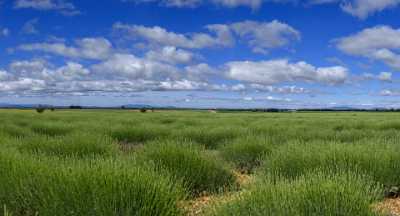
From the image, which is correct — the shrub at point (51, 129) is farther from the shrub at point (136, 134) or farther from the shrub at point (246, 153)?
the shrub at point (246, 153)

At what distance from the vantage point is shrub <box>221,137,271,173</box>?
11.2 meters

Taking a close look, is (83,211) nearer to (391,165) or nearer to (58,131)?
(391,165)

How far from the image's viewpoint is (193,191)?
757cm

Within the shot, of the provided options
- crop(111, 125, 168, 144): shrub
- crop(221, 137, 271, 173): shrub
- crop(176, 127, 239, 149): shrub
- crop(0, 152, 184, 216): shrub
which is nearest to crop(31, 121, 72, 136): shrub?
crop(111, 125, 168, 144): shrub

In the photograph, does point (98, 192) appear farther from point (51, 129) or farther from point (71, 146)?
point (51, 129)

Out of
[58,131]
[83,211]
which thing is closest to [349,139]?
[58,131]

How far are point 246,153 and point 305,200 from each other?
6670 mm

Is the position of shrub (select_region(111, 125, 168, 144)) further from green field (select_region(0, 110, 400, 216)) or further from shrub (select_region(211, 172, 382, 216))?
shrub (select_region(211, 172, 382, 216))

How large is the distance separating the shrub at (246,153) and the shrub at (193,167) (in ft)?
8.70

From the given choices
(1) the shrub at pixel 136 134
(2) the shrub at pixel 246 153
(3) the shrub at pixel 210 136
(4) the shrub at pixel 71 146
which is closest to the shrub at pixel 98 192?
(4) the shrub at pixel 71 146

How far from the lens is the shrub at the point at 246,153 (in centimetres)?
1119

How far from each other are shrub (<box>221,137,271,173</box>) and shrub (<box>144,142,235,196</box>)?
2650mm

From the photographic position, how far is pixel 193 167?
26.1ft

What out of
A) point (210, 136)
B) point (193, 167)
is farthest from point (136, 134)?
point (193, 167)
